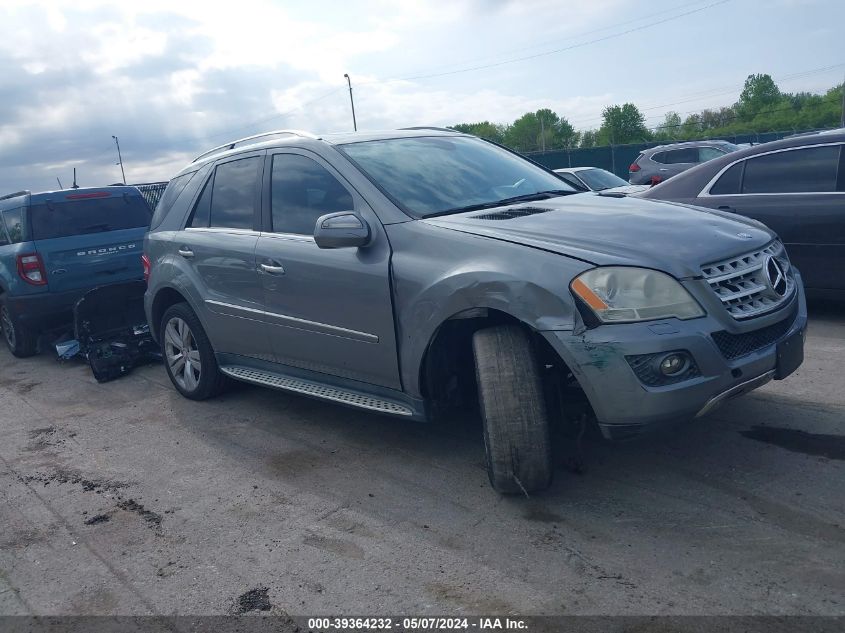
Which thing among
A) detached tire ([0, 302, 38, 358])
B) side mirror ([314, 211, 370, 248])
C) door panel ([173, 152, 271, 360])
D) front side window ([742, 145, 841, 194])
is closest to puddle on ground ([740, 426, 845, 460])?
side mirror ([314, 211, 370, 248])

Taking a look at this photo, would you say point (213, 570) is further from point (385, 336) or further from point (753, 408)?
point (753, 408)

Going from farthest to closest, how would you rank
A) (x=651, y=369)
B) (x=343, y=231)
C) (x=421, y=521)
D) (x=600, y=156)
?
(x=600, y=156), (x=343, y=231), (x=421, y=521), (x=651, y=369)

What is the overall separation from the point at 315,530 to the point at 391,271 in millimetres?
1333

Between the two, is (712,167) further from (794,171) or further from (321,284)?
(321,284)

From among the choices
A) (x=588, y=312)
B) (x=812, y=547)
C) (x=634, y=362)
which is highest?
(x=588, y=312)

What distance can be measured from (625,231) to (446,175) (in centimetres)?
132

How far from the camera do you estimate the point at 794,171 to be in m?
6.51

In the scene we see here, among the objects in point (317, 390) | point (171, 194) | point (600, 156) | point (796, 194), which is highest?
point (600, 156)

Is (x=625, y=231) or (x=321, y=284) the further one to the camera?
(x=321, y=284)

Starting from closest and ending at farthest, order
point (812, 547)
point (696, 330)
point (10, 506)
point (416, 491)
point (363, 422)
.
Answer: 1. point (812, 547)
2. point (696, 330)
3. point (416, 491)
4. point (10, 506)
5. point (363, 422)

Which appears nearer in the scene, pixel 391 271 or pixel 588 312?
pixel 588 312

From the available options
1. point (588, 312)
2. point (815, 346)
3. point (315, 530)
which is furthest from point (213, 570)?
point (815, 346)

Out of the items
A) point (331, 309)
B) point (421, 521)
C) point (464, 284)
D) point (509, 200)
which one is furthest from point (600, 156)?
point (421, 521)

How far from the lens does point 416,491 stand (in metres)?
3.90
